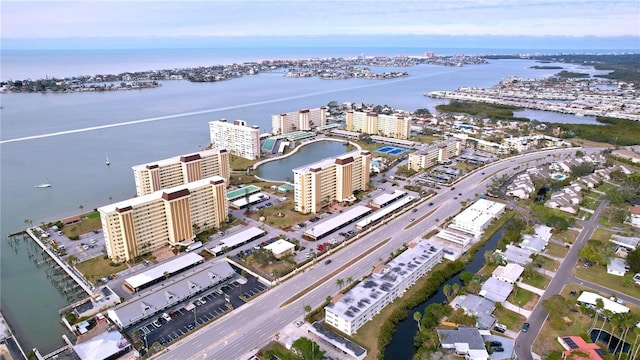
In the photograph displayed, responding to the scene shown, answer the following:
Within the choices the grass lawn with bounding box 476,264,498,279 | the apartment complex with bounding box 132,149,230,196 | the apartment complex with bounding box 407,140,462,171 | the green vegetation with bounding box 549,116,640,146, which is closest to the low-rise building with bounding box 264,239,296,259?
the grass lawn with bounding box 476,264,498,279

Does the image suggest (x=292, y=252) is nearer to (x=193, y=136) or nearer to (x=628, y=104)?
(x=193, y=136)

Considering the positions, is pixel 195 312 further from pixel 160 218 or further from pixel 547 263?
pixel 547 263

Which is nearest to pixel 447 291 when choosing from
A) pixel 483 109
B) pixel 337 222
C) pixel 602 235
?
pixel 337 222

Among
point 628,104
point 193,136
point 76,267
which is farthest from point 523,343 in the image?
point 628,104

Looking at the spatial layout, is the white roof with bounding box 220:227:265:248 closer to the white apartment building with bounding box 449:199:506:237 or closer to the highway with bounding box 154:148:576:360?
the highway with bounding box 154:148:576:360

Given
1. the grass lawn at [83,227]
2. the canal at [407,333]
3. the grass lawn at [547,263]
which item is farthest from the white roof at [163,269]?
the grass lawn at [547,263]

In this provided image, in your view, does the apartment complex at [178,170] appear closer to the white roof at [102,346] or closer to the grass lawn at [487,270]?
the white roof at [102,346]
